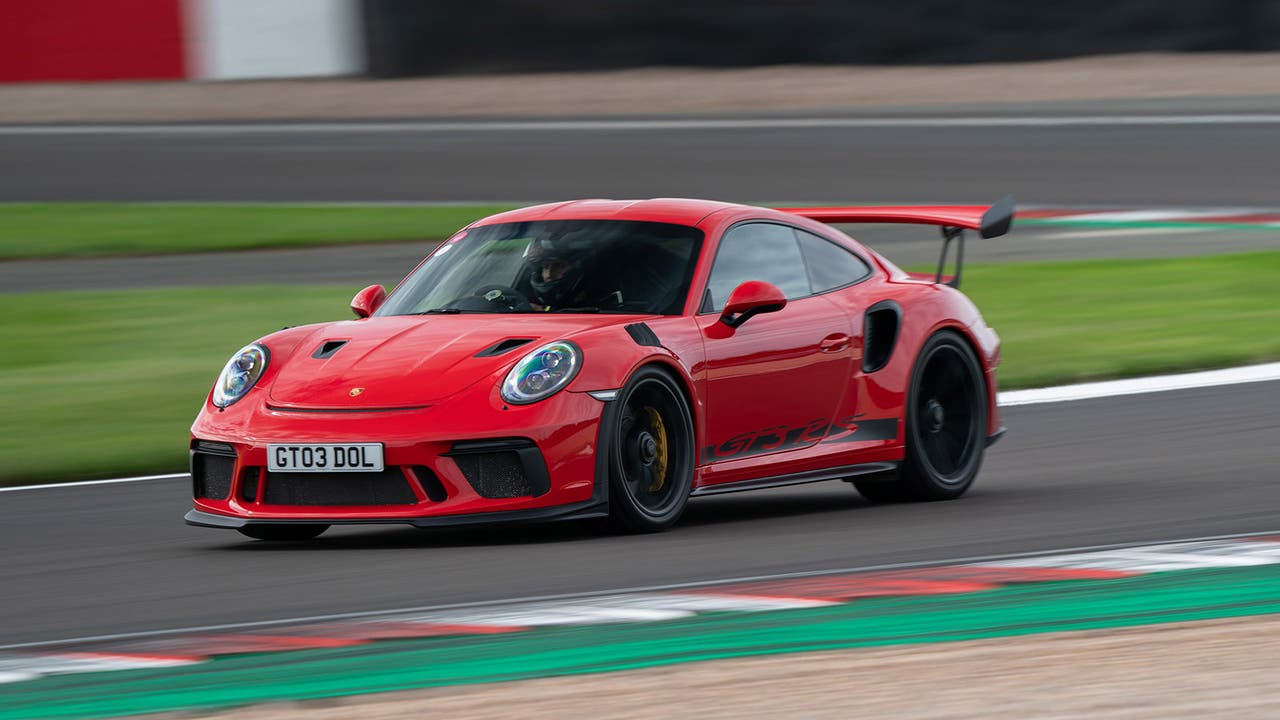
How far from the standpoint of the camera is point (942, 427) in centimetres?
882

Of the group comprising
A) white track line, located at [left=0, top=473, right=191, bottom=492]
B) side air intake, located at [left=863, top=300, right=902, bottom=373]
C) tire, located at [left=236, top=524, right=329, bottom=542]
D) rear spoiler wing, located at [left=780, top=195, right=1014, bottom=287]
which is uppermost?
rear spoiler wing, located at [left=780, top=195, right=1014, bottom=287]

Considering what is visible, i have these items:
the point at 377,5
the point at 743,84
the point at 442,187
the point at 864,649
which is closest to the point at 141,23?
the point at 377,5

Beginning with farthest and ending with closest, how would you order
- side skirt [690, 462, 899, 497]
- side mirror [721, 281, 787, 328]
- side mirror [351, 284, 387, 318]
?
side mirror [351, 284, 387, 318], side skirt [690, 462, 899, 497], side mirror [721, 281, 787, 328]

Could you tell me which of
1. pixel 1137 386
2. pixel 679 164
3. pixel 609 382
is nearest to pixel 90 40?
pixel 679 164

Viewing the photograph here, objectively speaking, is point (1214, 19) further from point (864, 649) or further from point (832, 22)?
point (864, 649)

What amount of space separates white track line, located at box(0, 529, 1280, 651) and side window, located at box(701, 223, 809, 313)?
4.99 feet

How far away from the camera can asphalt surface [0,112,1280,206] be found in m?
22.3

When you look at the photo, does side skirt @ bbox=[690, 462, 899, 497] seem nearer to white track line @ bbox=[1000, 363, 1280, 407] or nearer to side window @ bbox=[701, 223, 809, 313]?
side window @ bbox=[701, 223, 809, 313]

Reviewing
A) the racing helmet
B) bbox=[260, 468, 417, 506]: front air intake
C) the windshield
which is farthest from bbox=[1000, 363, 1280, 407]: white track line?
bbox=[260, 468, 417, 506]: front air intake

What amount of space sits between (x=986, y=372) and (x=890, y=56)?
73.4ft

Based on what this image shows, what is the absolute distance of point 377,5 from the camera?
32.2 meters

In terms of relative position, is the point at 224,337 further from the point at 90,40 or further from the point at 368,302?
the point at 90,40

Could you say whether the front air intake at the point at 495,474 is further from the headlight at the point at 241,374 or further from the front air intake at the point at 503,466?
the headlight at the point at 241,374

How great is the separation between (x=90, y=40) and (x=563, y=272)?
28284 millimetres
